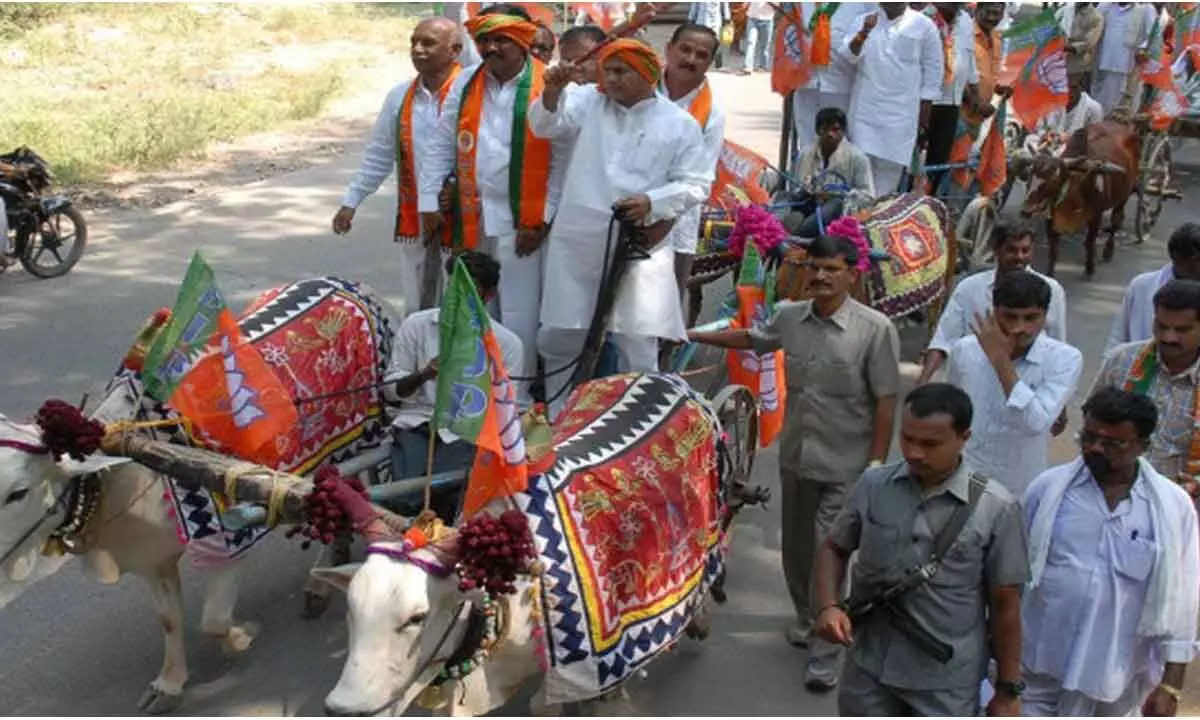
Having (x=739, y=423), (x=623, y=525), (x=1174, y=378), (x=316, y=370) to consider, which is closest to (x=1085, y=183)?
(x=739, y=423)

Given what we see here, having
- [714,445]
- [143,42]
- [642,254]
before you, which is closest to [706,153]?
[642,254]

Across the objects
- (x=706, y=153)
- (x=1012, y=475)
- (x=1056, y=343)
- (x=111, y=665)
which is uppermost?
(x=706, y=153)

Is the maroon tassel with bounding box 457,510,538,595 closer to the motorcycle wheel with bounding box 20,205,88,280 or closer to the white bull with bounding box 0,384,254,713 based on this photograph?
the white bull with bounding box 0,384,254,713

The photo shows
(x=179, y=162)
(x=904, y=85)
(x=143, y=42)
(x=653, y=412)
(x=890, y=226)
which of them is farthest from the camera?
(x=143, y=42)

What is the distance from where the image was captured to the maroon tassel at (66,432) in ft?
14.1

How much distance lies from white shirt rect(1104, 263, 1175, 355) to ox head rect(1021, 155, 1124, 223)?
209 inches

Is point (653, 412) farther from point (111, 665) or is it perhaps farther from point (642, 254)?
point (111, 665)

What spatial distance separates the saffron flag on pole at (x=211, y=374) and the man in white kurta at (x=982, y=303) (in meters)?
2.41

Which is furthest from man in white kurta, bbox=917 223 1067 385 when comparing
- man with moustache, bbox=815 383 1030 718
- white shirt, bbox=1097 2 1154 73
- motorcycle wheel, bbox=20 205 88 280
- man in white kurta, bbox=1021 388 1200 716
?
white shirt, bbox=1097 2 1154 73

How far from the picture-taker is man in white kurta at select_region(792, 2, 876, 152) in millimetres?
10156

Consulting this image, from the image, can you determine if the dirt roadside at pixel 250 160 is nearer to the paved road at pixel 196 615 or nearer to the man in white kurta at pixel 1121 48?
the paved road at pixel 196 615

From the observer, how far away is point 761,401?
18.3 ft

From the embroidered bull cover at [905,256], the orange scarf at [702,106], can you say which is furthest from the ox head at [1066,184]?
the orange scarf at [702,106]

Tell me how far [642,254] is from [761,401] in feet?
2.53
